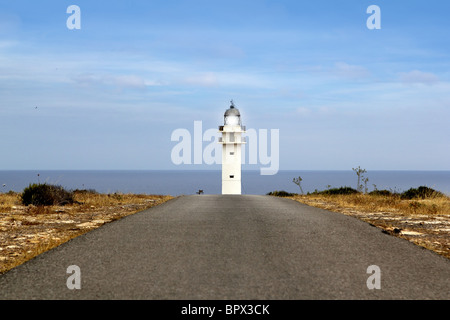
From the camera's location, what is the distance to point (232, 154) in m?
52.3

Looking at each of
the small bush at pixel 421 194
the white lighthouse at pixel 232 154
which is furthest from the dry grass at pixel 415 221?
the white lighthouse at pixel 232 154

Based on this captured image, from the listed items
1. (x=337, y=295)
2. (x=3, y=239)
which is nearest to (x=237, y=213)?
(x=3, y=239)

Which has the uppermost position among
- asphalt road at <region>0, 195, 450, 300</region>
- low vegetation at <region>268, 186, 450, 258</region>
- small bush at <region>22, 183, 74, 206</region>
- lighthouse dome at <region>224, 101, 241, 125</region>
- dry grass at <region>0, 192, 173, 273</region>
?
lighthouse dome at <region>224, 101, 241, 125</region>

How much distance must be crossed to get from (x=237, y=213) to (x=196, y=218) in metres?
2.02

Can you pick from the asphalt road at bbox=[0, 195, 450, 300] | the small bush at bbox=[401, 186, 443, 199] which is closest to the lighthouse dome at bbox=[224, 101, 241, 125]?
the small bush at bbox=[401, 186, 443, 199]

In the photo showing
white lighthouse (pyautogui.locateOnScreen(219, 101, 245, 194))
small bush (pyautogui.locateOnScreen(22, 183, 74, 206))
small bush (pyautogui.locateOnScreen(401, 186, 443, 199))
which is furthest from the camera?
white lighthouse (pyautogui.locateOnScreen(219, 101, 245, 194))

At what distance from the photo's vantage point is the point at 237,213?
14.9m

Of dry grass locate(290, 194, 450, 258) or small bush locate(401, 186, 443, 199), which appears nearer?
dry grass locate(290, 194, 450, 258)

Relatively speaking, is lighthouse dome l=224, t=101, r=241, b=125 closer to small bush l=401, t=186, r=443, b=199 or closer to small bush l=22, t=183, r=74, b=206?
small bush l=401, t=186, r=443, b=199

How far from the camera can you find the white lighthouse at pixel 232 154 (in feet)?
170

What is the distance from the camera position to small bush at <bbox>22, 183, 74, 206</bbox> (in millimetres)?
18844

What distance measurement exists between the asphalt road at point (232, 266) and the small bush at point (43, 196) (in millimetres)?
8875

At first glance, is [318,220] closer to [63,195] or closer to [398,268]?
[398,268]

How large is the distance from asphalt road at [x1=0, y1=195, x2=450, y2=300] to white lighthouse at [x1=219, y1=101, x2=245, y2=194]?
40.6 m
